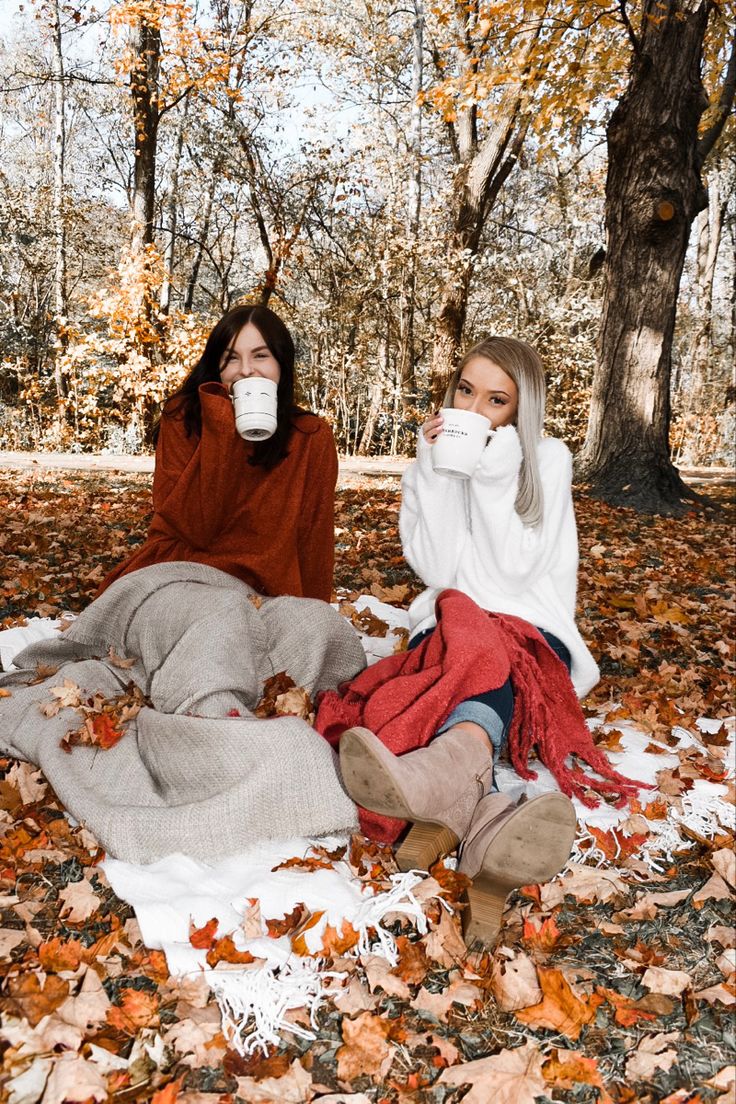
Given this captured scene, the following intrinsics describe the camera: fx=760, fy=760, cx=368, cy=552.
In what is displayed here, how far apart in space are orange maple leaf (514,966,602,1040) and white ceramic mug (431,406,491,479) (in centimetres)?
138

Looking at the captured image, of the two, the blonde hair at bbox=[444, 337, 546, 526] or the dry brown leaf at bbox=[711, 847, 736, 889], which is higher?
the blonde hair at bbox=[444, 337, 546, 526]

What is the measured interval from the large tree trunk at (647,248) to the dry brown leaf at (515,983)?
18.8ft

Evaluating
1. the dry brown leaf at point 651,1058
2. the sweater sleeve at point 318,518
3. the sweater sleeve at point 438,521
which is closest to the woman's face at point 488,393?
the sweater sleeve at point 438,521

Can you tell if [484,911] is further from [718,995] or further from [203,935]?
[203,935]

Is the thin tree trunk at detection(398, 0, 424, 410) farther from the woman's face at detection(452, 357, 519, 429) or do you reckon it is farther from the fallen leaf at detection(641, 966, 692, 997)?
the fallen leaf at detection(641, 966, 692, 997)

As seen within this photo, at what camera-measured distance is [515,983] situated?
61.3 inches

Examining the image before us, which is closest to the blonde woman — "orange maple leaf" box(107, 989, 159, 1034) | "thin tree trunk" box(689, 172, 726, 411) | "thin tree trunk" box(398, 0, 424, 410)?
"orange maple leaf" box(107, 989, 159, 1034)

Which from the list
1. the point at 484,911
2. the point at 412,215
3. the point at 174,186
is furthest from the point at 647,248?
the point at 174,186

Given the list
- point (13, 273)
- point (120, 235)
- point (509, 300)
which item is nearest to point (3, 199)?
point (13, 273)

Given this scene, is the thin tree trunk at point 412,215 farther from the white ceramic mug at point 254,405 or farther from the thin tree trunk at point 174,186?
the white ceramic mug at point 254,405

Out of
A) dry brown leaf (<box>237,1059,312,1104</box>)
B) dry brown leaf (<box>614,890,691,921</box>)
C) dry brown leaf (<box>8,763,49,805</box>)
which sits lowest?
dry brown leaf (<box>237,1059,312,1104</box>)

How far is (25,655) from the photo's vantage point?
104 inches

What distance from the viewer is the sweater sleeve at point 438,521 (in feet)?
8.60

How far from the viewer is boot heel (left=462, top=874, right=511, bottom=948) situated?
1651mm
